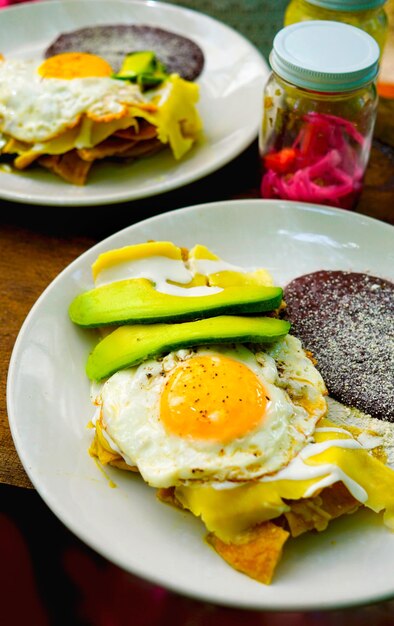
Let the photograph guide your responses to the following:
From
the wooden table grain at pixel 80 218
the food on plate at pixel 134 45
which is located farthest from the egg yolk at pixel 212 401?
the food on plate at pixel 134 45

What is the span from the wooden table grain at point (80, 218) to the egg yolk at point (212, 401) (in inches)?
25.9

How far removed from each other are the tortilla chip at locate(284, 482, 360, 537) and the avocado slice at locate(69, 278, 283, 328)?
0.51m

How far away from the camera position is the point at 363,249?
2.22 metres

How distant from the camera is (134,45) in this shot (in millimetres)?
3092

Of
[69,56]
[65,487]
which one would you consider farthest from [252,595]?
[69,56]

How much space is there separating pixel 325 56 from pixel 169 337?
3.33 ft

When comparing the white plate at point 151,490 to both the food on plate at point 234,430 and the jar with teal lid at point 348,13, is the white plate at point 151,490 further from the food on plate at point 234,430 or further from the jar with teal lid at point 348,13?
the jar with teal lid at point 348,13

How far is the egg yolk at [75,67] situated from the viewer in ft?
8.54

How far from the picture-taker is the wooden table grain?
223 centimetres

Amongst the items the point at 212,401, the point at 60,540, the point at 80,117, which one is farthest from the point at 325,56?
the point at 60,540

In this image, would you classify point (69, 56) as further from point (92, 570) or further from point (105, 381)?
point (92, 570)

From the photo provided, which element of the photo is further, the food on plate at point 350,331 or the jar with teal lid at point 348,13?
the jar with teal lid at point 348,13

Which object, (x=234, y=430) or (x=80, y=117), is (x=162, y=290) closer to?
(x=234, y=430)

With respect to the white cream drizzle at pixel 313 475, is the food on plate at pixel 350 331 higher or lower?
lower
